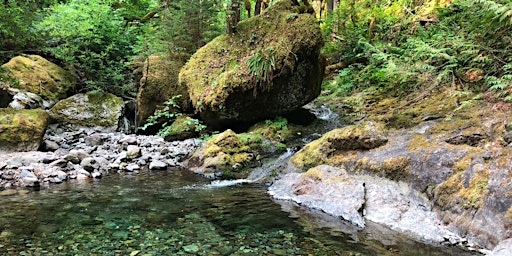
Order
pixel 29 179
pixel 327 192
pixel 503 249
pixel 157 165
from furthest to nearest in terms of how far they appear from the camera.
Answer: pixel 157 165, pixel 29 179, pixel 327 192, pixel 503 249

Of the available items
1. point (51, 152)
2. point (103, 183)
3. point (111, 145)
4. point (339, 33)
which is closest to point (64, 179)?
point (103, 183)

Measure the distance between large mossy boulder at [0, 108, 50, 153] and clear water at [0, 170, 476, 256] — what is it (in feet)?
10.5

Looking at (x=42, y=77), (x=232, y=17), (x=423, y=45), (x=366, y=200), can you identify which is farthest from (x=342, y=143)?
(x=42, y=77)

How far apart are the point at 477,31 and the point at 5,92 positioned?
45.5 feet

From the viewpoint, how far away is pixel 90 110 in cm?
1272

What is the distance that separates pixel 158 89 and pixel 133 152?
12.5ft

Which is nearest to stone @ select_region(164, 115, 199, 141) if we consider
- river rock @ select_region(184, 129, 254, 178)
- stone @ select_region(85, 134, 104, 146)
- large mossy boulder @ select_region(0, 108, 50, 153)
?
stone @ select_region(85, 134, 104, 146)

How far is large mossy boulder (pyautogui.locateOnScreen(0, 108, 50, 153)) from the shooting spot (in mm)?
8211

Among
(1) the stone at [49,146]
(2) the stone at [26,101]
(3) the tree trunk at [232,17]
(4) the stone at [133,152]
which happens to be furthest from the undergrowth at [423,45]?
(2) the stone at [26,101]

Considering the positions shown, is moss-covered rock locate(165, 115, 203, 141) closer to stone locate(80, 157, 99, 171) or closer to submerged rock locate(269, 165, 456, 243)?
stone locate(80, 157, 99, 171)

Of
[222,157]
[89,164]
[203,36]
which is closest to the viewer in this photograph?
[89,164]

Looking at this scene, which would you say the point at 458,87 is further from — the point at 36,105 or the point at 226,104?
the point at 36,105

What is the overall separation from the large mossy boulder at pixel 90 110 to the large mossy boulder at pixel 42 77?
2.52 feet

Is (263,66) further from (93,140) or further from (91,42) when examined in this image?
(91,42)
